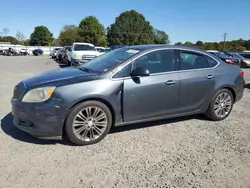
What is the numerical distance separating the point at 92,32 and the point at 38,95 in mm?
61374

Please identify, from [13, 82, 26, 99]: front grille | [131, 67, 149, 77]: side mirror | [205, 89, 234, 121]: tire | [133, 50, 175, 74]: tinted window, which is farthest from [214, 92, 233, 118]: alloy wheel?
[13, 82, 26, 99]: front grille

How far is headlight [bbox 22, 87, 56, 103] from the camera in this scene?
335cm

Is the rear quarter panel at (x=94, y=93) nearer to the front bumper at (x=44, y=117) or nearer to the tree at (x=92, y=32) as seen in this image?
the front bumper at (x=44, y=117)

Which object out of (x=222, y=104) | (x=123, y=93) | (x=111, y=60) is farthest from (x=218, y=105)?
(x=111, y=60)

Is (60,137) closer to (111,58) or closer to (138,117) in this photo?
(138,117)

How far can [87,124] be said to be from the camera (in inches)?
140

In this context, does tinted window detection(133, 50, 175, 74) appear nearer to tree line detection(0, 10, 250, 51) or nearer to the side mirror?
the side mirror

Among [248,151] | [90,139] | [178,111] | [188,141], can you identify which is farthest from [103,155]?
[248,151]

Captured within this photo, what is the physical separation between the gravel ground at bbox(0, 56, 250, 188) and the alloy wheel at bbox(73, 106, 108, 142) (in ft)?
0.61

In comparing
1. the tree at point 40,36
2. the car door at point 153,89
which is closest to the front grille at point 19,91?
the car door at point 153,89

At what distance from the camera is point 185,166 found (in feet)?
9.98

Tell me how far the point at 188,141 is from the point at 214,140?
18.4 inches

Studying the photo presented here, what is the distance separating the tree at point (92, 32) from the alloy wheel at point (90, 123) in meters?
60.3

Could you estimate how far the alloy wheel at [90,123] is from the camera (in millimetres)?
3502
